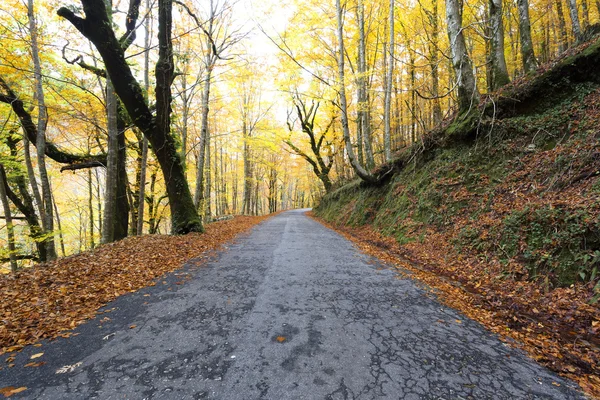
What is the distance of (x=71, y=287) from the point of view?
382 cm

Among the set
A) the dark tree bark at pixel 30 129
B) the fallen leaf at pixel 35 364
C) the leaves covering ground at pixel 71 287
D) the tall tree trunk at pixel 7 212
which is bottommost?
the fallen leaf at pixel 35 364

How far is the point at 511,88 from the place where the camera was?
22.8 feet

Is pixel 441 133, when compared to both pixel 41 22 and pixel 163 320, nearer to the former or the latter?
pixel 163 320

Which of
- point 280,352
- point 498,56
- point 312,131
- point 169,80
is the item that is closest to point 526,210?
point 280,352

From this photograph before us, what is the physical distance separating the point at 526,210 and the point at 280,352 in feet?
16.4

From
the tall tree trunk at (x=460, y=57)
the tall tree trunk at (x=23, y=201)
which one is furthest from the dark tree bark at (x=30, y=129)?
the tall tree trunk at (x=460, y=57)

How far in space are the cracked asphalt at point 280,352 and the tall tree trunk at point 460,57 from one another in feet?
22.0

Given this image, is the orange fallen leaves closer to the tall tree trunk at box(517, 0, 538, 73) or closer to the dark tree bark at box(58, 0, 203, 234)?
the tall tree trunk at box(517, 0, 538, 73)

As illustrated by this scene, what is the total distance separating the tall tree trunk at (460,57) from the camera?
23.7 ft

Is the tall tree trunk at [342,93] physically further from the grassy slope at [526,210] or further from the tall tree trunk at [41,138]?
the tall tree trunk at [41,138]

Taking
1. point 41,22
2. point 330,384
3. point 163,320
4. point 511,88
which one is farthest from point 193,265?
point 41,22

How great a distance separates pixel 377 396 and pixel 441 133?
29.0ft

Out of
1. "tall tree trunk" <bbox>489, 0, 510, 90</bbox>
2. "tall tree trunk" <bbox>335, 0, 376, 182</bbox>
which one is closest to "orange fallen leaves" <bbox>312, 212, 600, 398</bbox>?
"tall tree trunk" <bbox>489, 0, 510, 90</bbox>

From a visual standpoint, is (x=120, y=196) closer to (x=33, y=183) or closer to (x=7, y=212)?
(x=33, y=183)
